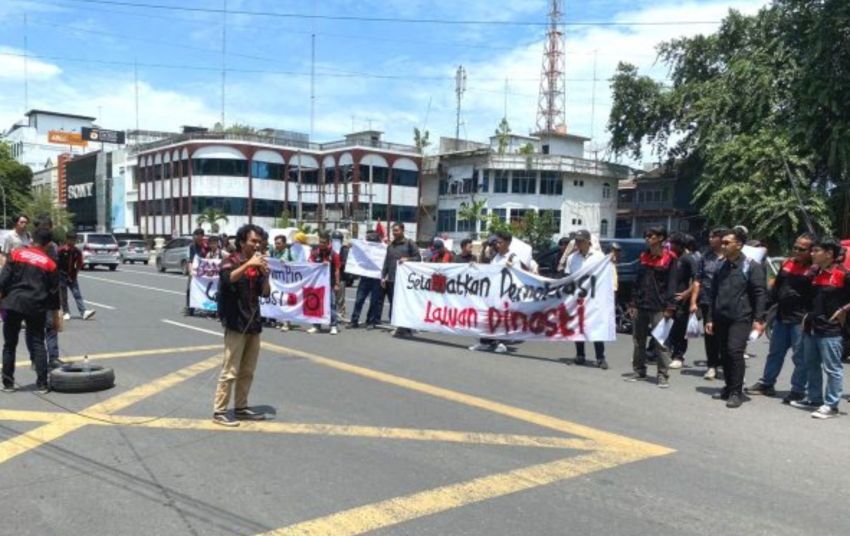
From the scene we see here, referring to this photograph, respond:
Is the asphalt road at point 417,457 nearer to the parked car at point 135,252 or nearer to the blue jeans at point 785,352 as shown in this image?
the blue jeans at point 785,352

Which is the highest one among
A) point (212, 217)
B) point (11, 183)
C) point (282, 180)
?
point (282, 180)

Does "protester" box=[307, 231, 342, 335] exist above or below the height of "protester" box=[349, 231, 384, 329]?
above

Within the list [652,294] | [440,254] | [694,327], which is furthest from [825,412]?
[440,254]

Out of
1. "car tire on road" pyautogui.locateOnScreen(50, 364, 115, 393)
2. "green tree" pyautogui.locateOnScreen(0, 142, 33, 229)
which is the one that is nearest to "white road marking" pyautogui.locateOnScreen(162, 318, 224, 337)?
"car tire on road" pyautogui.locateOnScreen(50, 364, 115, 393)

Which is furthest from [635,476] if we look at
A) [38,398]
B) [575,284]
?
[38,398]

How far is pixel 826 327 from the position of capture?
710 cm

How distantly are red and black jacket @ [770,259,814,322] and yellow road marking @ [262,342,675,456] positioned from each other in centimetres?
294

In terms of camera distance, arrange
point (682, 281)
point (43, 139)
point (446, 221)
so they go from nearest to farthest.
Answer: point (682, 281)
point (446, 221)
point (43, 139)

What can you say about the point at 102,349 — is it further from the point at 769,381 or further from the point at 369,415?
the point at 769,381

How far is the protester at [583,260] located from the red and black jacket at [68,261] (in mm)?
9367

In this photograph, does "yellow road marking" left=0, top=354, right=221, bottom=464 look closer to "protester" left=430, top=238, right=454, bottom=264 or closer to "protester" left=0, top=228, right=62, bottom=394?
"protester" left=0, top=228, right=62, bottom=394

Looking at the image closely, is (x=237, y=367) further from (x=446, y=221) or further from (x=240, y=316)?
(x=446, y=221)

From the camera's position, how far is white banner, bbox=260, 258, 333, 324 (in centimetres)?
1238

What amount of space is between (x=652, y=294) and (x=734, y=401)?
1.68 m
